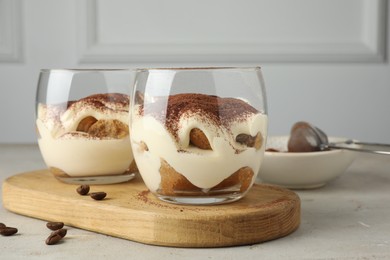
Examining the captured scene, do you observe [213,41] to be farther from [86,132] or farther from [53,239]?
[53,239]

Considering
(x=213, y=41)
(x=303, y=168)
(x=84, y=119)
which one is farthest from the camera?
(x=213, y=41)

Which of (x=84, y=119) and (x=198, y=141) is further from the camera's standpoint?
(x=84, y=119)

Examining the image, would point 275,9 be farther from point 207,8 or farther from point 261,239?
point 261,239

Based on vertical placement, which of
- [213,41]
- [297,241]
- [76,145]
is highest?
[213,41]

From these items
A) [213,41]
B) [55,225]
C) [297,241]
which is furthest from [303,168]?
[213,41]

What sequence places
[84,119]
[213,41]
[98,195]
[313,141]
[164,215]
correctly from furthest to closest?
[213,41] < [313,141] < [84,119] < [98,195] < [164,215]

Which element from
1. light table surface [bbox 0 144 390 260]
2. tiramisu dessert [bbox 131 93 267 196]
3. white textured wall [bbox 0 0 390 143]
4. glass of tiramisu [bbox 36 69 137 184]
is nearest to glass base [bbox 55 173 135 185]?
glass of tiramisu [bbox 36 69 137 184]

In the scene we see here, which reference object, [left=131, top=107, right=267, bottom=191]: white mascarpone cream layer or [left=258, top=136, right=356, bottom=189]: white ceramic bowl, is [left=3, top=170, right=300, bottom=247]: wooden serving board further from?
[left=258, top=136, right=356, bottom=189]: white ceramic bowl

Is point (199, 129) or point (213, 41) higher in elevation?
point (213, 41)
